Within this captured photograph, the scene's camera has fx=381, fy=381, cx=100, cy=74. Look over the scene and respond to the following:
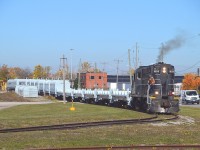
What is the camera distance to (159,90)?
3062 cm

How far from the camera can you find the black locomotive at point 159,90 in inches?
1176

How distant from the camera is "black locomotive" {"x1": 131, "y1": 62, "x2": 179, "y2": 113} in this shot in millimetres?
29875

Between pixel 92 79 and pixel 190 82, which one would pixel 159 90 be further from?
pixel 92 79

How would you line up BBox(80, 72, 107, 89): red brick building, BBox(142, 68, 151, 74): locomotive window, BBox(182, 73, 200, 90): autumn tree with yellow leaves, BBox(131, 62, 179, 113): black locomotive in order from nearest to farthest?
BBox(131, 62, 179, 113): black locomotive, BBox(142, 68, 151, 74): locomotive window, BBox(182, 73, 200, 90): autumn tree with yellow leaves, BBox(80, 72, 107, 89): red brick building

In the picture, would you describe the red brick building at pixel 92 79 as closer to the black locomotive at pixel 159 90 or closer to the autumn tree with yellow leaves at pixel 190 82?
the autumn tree with yellow leaves at pixel 190 82

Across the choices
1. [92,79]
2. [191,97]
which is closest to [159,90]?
[191,97]

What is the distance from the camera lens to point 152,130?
64.7 feet

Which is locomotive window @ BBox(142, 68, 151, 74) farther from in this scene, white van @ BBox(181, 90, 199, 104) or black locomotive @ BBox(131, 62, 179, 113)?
white van @ BBox(181, 90, 199, 104)

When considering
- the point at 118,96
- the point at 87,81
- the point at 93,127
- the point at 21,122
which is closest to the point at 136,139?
Answer: the point at 93,127

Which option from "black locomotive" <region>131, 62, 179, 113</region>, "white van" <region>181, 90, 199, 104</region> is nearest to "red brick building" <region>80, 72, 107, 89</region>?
"white van" <region>181, 90, 199, 104</region>

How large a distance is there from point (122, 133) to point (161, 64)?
44.8 feet

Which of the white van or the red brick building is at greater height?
the red brick building

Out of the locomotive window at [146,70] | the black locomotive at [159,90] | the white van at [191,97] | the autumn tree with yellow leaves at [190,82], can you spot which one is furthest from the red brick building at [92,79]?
the black locomotive at [159,90]

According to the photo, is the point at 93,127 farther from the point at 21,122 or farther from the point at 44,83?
the point at 44,83
